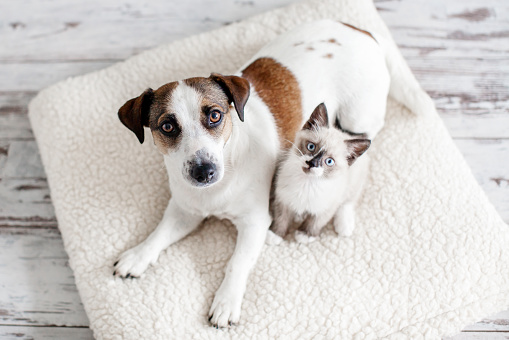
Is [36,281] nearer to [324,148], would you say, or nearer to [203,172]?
[203,172]

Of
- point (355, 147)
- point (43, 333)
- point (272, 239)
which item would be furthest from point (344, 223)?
point (43, 333)

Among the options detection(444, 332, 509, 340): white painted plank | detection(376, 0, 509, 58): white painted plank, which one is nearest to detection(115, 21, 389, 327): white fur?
detection(376, 0, 509, 58): white painted plank

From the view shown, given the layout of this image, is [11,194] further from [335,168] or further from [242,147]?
[335,168]

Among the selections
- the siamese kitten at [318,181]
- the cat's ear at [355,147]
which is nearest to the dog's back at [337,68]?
the siamese kitten at [318,181]

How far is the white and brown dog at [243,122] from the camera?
76.7 inches

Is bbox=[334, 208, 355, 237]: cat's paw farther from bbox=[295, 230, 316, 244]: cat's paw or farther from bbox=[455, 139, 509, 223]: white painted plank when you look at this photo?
bbox=[455, 139, 509, 223]: white painted plank

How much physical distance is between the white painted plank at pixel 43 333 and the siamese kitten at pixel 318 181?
45.2 inches

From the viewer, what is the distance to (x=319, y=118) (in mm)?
2061

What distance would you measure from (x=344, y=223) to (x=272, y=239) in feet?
1.30

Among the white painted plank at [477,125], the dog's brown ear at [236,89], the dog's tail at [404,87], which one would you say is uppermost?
the dog's brown ear at [236,89]

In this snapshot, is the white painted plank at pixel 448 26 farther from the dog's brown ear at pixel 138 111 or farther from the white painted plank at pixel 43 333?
the white painted plank at pixel 43 333

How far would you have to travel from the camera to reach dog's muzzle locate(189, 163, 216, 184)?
6.21ft

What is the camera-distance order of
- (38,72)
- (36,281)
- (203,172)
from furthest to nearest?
1. (38,72)
2. (36,281)
3. (203,172)

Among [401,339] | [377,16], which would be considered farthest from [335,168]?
[377,16]
